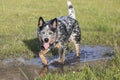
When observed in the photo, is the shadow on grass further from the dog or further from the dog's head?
the dog's head

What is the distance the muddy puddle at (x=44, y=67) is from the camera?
31.5 feet

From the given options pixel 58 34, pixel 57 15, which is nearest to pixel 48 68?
pixel 58 34

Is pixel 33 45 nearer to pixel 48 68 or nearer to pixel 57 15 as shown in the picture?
pixel 48 68

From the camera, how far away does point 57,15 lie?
19953 millimetres

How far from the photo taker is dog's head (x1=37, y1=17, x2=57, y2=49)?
1048cm

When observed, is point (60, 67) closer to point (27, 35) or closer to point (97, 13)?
point (27, 35)

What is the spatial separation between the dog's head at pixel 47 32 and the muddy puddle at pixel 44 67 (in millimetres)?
586

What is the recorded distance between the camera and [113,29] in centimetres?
1617

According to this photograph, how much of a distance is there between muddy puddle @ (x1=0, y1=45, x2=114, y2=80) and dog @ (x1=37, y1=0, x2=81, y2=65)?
278 millimetres

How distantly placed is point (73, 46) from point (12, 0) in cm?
1128

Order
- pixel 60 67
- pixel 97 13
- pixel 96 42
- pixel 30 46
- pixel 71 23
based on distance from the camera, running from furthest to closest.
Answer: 1. pixel 97 13
2. pixel 96 42
3. pixel 30 46
4. pixel 71 23
5. pixel 60 67

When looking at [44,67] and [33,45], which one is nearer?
[44,67]

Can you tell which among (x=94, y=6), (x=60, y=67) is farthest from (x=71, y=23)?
(x=94, y=6)

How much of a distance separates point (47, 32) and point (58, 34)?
0.64m
